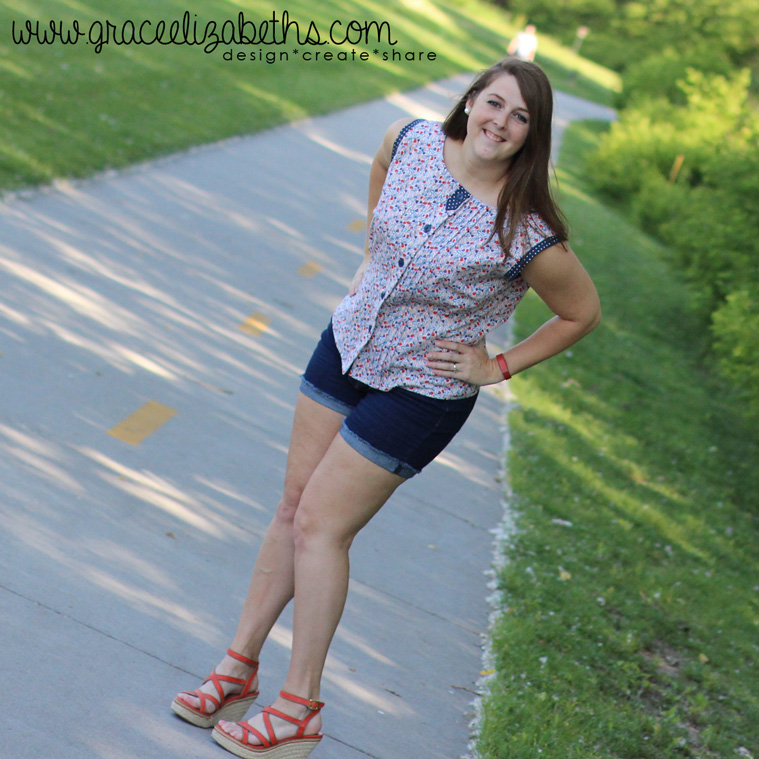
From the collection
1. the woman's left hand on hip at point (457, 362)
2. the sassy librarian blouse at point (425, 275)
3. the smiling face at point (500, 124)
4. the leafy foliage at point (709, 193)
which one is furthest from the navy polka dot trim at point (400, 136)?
the leafy foliage at point (709, 193)

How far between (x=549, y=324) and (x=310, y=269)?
5.73 m

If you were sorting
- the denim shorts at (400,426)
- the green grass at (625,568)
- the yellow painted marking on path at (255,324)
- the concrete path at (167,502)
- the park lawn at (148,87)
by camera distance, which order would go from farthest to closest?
the park lawn at (148,87), the yellow painted marking on path at (255,324), the green grass at (625,568), the concrete path at (167,502), the denim shorts at (400,426)

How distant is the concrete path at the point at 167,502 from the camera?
3195 millimetres

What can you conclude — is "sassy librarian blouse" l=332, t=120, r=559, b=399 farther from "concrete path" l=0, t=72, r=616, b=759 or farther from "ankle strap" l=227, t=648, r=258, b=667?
"concrete path" l=0, t=72, r=616, b=759

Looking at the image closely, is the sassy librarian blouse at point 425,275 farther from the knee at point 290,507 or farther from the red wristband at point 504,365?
the knee at point 290,507

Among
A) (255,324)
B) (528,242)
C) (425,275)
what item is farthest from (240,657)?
(255,324)

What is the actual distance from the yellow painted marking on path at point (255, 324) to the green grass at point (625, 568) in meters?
1.88

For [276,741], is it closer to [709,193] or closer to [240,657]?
[240,657]

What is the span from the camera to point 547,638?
446 cm

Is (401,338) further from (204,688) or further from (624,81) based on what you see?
(624,81)

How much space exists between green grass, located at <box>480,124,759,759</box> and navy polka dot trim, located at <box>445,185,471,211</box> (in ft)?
6.27

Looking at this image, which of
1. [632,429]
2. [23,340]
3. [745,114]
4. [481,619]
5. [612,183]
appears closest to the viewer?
[481,619]

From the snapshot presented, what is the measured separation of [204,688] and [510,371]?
136 centimetres

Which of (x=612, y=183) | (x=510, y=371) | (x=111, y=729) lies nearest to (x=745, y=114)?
(x=612, y=183)
